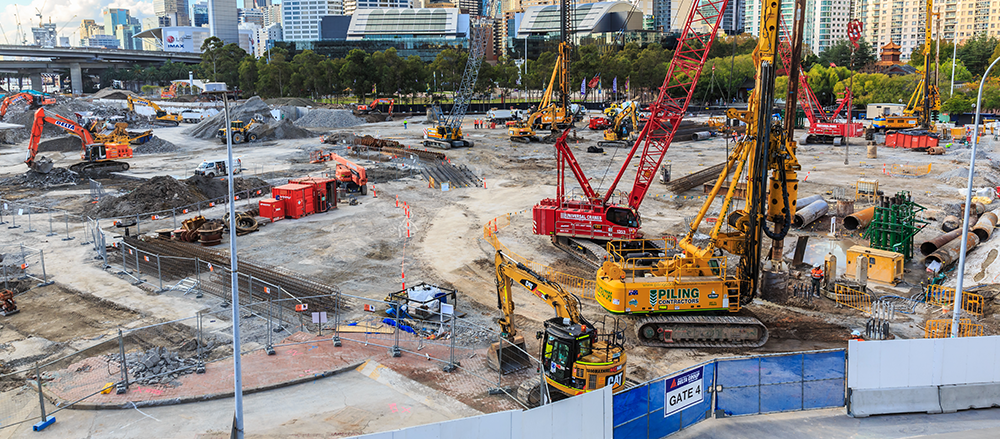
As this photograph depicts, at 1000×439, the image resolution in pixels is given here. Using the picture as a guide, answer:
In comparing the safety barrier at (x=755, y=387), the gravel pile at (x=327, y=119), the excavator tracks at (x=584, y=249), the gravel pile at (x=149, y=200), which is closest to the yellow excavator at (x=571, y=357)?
the safety barrier at (x=755, y=387)

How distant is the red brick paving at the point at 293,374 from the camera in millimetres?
17844

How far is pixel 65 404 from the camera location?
17281 millimetres

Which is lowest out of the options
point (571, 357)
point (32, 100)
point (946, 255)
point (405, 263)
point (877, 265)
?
point (405, 263)

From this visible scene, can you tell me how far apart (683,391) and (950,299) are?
534 inches

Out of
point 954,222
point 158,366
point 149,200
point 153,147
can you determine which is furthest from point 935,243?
point 153,147

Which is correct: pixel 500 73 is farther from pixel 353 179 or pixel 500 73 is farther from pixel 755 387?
pixel 755 387

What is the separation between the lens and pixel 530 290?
19812 mm

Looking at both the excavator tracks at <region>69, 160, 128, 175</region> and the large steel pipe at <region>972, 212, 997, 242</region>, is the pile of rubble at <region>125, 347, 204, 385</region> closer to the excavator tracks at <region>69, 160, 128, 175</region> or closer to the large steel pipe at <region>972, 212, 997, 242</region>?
the large steel pipe at <region>972, 212, 997, 242</region>

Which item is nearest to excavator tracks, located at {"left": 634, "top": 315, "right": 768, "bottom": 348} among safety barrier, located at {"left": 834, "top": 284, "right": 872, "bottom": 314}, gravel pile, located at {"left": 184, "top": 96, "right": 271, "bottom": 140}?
safety barrier, located at {"left": 834, "top": 284, "right": 872, "bottom": 314}

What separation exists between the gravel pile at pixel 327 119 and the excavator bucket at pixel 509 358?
84249 millimetres

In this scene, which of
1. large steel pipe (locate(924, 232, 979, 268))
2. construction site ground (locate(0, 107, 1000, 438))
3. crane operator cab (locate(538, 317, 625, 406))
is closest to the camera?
crane operator cab (locate(538, 317, 625, 406))

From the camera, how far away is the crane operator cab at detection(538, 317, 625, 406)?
1608 centimetres

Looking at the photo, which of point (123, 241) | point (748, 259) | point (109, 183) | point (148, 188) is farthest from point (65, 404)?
point (109, 183)

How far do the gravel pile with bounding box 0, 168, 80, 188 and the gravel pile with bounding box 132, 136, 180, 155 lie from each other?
16670 millimetres
